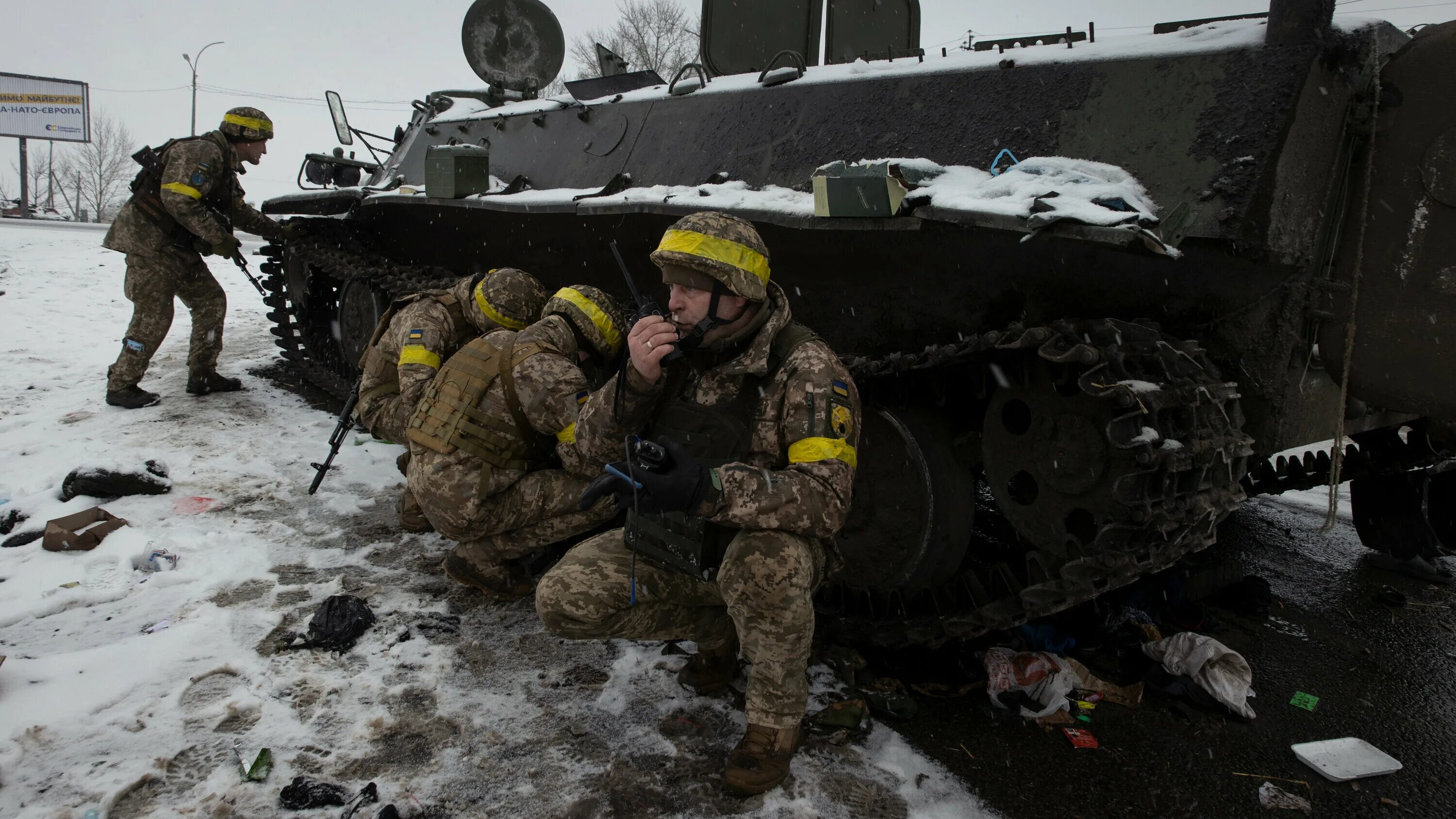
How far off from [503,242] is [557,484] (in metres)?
A: 2.36

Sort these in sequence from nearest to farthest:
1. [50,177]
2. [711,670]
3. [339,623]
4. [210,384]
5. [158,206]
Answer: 1. [711,670]
2. [339,623]
3. [158,206]
4. [210,384]
5. [50,177]

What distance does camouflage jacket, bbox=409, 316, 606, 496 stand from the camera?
12.1 feet

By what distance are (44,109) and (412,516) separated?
3071 centimetres

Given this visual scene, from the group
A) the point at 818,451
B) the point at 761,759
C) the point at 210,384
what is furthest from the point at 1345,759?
the point at 210,384

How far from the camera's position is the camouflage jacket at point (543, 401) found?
3.69m

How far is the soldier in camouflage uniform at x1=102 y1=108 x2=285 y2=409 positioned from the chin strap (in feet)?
18.8

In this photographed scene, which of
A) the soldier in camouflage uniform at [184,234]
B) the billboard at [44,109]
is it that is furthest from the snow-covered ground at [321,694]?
the billboard at [44,109]

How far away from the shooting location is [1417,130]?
8.84 feet

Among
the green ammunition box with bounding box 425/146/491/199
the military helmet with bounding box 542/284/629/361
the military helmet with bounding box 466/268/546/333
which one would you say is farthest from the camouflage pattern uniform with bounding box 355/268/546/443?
the green ammunition box with bounding box 425/146/491/199

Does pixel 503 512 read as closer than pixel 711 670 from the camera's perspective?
No

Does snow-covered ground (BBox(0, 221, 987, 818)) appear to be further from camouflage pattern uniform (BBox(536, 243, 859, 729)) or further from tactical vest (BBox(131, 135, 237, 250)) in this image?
tactical vest (BBox(131, 135, 237, 250))

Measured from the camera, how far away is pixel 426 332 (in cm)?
455

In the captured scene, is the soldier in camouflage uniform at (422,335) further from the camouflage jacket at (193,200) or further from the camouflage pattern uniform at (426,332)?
the camouflage jacket at (193,200)

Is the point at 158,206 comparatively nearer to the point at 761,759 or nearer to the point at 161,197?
the point at 161,197
